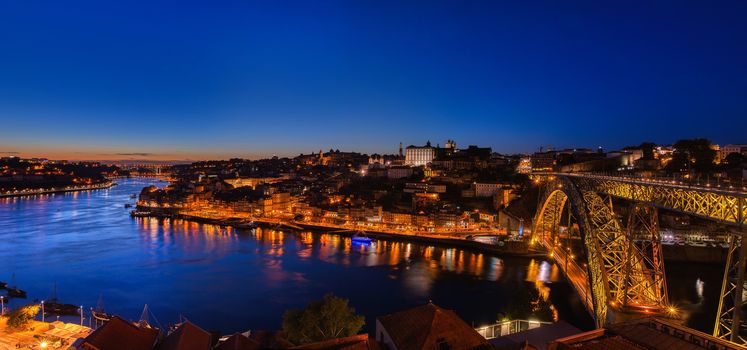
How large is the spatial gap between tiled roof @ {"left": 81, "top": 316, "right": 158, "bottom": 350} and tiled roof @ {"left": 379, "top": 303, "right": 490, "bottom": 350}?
10.6 ft

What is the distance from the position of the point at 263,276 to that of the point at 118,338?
9.76 meters

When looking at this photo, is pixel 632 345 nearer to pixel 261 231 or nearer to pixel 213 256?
pixel 213 256

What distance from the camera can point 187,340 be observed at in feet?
18.5

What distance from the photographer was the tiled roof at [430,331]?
5.11 m

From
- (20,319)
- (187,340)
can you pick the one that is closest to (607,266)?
(187,340)

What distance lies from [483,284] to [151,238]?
17.9 m

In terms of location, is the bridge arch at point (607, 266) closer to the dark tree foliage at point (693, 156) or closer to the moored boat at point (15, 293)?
the dark tree foliage at point (693, 156)

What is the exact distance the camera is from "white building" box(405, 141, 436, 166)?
48938mm

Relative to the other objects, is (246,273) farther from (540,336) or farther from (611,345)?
(611,345)

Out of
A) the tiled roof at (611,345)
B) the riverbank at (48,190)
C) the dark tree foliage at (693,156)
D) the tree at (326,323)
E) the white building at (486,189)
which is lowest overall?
the riverbank at (48,190)

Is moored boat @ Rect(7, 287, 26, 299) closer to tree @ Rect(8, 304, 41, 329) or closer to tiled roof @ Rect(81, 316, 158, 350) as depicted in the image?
tree @ Rect(8, 304, 41, 329)

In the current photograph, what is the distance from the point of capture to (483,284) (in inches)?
556

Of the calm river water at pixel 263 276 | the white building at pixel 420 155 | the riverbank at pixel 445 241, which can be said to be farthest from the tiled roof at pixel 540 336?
the white building at pixel 420 155

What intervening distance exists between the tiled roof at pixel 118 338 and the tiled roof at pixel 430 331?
3230mm
